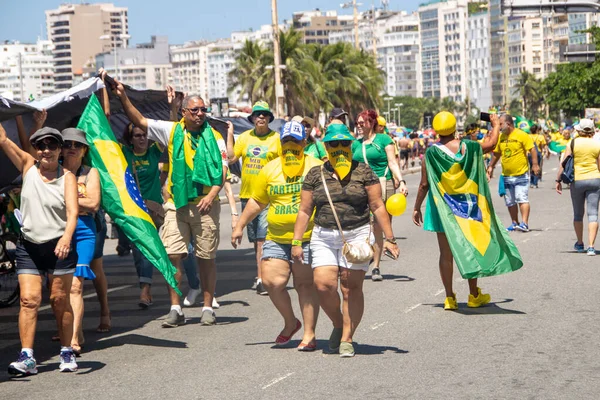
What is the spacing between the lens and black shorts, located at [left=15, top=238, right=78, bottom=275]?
906 cm

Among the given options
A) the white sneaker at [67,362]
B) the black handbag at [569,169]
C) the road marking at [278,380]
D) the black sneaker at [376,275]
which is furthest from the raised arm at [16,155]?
the black handbag at [569,169]

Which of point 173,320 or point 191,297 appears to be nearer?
point 173,320

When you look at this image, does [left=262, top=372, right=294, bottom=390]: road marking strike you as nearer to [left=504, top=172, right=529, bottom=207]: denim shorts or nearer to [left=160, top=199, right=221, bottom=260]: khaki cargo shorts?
[left=160, top=199, right=221, bottom=260]: khaki cargo shorts

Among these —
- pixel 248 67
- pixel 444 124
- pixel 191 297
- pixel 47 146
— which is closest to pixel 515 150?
Answer: pixel 444 124

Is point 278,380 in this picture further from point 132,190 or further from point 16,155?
point 132,190

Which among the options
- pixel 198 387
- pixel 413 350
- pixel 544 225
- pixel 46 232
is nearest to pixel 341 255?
pixel 413 350

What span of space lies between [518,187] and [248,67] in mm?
58440

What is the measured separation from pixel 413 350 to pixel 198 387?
196 cm

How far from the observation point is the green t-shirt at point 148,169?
12758 millimetres

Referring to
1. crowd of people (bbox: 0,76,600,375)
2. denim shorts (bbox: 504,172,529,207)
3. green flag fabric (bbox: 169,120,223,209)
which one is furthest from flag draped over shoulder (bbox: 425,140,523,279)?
denim shorts (bbox: 504,172,529,207)

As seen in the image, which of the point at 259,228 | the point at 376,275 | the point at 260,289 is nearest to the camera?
the point at 259,228

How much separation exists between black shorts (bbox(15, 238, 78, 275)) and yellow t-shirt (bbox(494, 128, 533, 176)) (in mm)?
11084

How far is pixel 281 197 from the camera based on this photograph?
9.74 metres

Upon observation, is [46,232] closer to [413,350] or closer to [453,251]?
[413,350]
